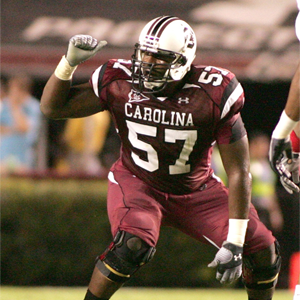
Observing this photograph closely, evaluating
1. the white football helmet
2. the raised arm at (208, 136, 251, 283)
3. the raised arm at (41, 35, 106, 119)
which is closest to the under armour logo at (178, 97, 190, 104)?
the white football helmet

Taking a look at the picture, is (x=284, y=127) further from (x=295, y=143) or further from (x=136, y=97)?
(x=136, y=97)

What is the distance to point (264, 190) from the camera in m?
7.81

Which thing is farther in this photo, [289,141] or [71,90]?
[71,90]

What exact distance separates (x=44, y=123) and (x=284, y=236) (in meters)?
3.45

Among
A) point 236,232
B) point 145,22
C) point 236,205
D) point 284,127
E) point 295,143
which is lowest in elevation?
point 145,22

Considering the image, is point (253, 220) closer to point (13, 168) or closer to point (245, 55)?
point (13, 168)

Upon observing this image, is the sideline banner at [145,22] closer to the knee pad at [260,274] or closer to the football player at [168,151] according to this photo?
the football player at [168,151]

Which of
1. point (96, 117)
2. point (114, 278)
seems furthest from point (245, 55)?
point (114, 278)

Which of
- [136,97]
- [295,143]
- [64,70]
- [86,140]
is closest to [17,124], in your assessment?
[86,140]

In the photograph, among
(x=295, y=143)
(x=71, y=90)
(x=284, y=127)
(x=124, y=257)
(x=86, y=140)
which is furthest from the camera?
(x=86, y=140)

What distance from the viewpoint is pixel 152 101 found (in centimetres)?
434

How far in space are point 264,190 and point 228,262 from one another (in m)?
3.78

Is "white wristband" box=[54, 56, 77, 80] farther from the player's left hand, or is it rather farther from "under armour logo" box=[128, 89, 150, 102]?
the player's left hand

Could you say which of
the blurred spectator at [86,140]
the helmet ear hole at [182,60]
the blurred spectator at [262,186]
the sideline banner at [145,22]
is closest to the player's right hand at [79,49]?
the helmet ear hole at [182,60]
